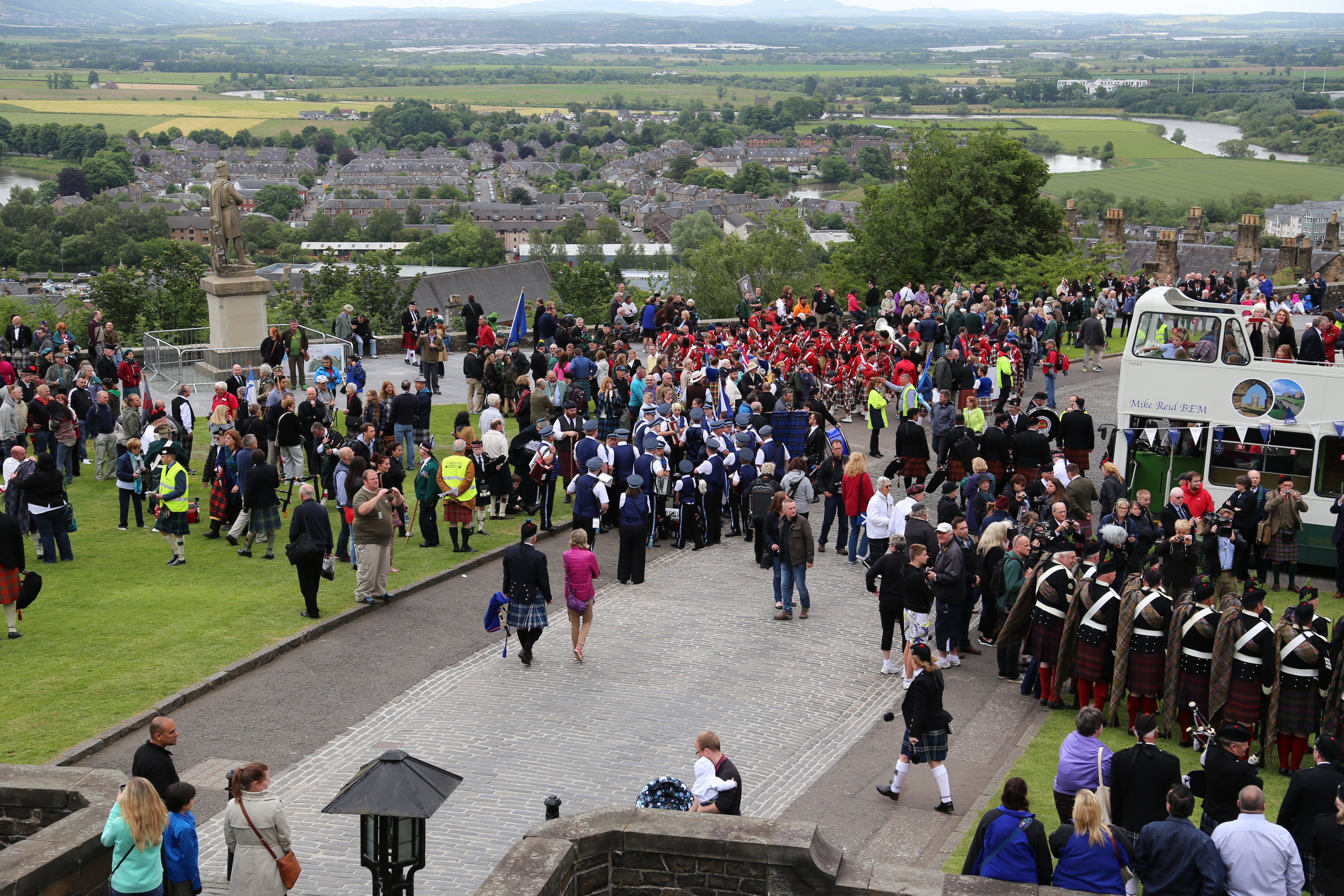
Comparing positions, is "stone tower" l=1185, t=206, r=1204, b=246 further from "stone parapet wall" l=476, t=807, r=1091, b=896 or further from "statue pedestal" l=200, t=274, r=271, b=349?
"stone parapet wall" l=476, t=807, r=1091, b=896

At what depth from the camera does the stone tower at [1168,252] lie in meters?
65.4

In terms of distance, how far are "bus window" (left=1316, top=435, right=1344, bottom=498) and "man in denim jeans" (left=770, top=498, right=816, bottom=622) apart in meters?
8.09

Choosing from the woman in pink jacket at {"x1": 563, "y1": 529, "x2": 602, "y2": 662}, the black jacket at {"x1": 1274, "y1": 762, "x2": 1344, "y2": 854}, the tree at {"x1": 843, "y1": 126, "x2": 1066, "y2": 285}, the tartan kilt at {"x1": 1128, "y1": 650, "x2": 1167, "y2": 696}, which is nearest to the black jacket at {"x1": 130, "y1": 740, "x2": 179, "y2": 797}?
the woman in pink jacket at {"x1": 563, "y1": 529, "x2": 602, "y2": 662}

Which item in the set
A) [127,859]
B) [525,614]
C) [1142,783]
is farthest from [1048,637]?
[127,859]

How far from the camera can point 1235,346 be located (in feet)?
63.3

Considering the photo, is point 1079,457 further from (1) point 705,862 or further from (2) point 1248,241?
(2) point 1248,241

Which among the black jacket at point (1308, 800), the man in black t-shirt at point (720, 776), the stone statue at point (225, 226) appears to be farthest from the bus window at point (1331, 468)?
the stone statue at point (225, 226)

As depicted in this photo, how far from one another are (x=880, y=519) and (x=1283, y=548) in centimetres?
580

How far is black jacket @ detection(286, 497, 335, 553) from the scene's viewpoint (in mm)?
15125

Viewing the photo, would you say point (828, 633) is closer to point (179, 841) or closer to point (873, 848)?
point (873, 848)

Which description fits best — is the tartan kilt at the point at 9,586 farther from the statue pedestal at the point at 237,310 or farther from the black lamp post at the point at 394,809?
the statue pedestal at the point at 237,310

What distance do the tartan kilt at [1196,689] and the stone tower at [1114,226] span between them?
5670cm

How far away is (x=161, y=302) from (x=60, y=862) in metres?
28.4

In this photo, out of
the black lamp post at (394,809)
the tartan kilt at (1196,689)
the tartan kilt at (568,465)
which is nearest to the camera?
the black lamp post at (394,809)
